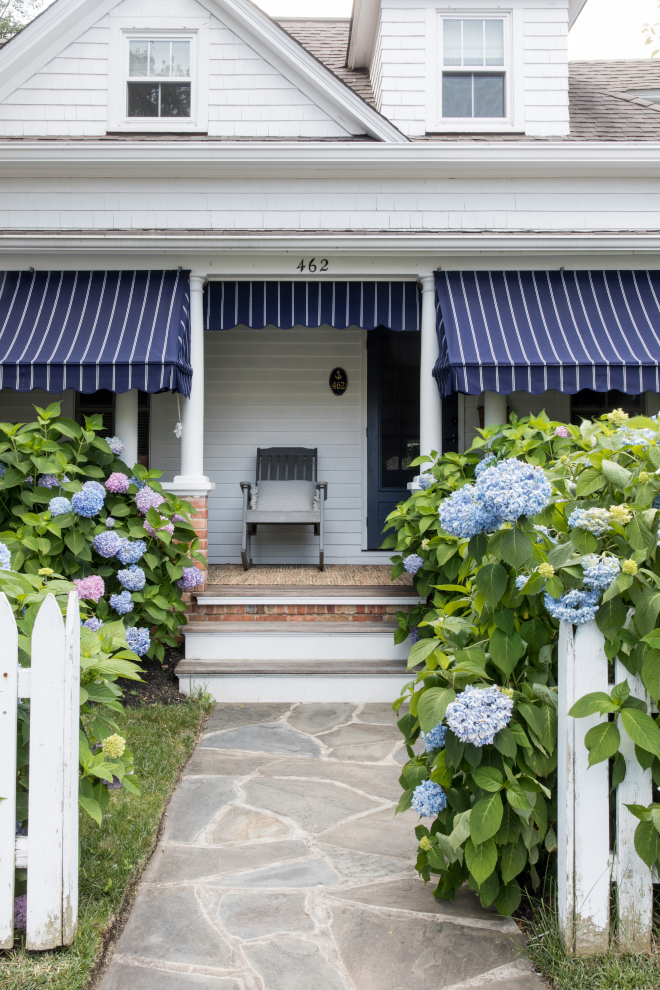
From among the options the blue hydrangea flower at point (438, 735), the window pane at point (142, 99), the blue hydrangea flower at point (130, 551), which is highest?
the window pane at point (142, 99)

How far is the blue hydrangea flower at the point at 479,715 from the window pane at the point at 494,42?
6.31 metres

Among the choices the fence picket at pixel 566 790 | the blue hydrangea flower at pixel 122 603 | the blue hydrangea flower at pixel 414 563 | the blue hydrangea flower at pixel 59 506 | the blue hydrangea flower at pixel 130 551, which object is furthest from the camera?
the blue hydrangea flower at pixel 414 563

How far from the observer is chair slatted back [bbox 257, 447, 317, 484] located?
7.28 m

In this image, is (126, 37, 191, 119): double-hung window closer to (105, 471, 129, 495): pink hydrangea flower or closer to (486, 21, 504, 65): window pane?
(486, 21, 504, 65): window pane

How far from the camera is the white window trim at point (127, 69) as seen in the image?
627cm

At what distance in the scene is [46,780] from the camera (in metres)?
2.12

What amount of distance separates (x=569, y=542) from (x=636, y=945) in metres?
1.17

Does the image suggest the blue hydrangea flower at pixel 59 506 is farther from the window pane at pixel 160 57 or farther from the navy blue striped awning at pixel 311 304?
the window pane at pixel 160 57

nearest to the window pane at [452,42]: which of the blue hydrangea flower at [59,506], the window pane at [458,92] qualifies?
the window pane at [458,92]

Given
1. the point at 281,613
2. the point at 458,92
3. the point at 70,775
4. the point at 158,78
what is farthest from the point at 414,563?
the point at 158,78

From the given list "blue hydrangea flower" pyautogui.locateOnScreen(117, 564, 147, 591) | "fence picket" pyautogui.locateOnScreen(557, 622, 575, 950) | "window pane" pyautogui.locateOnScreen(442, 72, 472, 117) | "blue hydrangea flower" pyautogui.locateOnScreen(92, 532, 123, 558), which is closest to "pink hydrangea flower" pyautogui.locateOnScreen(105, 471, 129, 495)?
"blue hydrangea flower" pyautogui.locateOnScreen(92, 532, 123, 558)

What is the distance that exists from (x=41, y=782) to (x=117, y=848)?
0.86m

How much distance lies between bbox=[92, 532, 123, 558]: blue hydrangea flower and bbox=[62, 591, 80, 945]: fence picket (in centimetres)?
260

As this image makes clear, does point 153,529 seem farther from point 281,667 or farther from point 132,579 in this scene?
point 281,667
